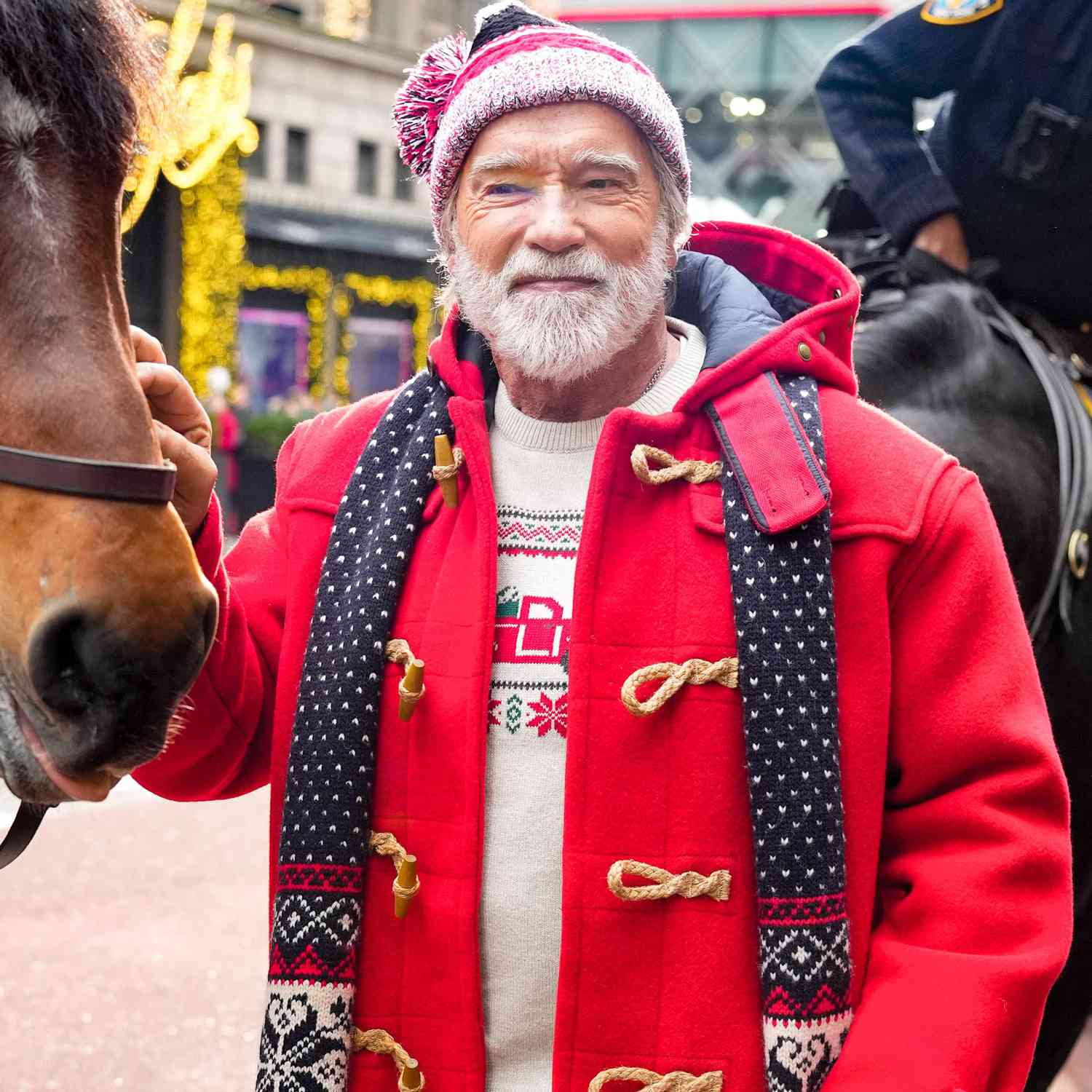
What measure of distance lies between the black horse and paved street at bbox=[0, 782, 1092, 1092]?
100 centimetres

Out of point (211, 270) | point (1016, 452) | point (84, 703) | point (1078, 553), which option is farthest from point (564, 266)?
point (211, 270)

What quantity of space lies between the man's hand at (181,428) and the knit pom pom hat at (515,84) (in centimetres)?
53

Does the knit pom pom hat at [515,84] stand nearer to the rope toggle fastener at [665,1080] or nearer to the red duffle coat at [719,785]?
the red duffle coat at [719,785]

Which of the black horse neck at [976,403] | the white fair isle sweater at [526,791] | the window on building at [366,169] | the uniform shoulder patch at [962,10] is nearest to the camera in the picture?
the white fair isle sweater at [526,791]

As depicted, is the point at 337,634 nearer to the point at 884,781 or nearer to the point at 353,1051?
the point at 353,1051

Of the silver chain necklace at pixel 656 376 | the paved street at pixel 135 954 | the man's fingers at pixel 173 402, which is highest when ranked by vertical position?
the silver chain necklace at pixel 656 376

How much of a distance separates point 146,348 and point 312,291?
23340mm

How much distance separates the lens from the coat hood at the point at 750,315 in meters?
1.85

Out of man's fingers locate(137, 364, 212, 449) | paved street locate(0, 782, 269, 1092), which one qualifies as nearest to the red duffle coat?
man's fingers locate(137, 364, 212, 449)

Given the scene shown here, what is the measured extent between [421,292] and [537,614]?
82.0 ft

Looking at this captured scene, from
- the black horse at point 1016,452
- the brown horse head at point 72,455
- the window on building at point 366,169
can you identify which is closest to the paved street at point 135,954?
the black horse at point 1016,452

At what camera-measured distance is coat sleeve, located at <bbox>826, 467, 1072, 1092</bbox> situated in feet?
5.24

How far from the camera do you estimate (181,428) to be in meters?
1.79

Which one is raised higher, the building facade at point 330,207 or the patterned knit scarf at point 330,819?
the building facade at point 330,207
